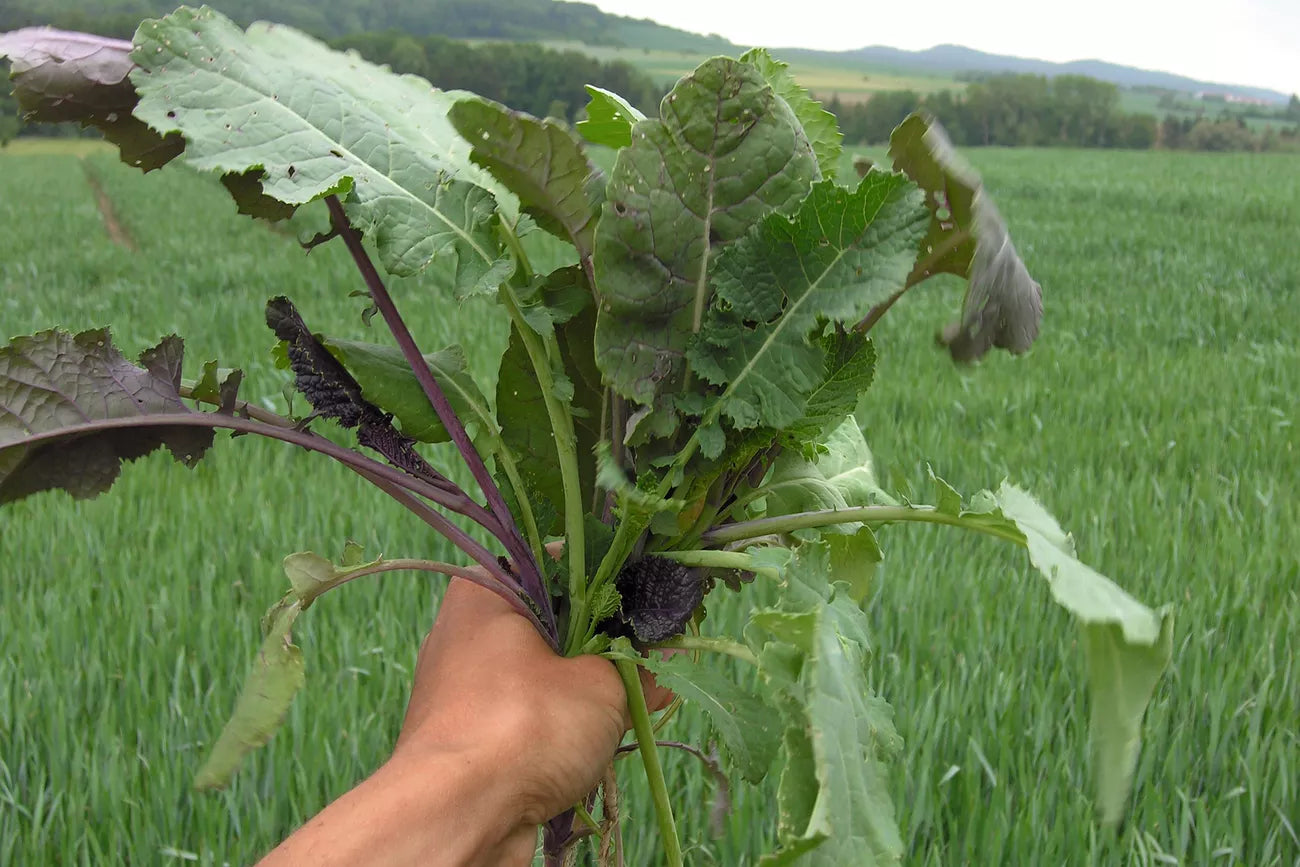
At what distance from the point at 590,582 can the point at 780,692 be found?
259 millimetres

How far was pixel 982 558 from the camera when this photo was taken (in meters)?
2.52

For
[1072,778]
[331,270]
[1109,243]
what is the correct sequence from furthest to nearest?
[1109,243], [331,270], [1072,778]

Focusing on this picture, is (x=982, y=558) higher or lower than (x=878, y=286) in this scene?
lower

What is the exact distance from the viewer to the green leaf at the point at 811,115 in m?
0.77

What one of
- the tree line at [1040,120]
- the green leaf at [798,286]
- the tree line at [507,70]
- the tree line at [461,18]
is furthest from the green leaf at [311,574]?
the tree line at [461,18]

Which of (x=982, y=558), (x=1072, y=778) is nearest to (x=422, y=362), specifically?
(x=1072, y=778)

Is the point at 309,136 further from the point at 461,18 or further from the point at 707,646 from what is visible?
the point at 461,18

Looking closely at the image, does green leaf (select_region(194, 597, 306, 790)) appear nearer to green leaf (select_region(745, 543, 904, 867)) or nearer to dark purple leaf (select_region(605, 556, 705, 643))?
dark purple leaf (select_region(605, 556, 705, 643))

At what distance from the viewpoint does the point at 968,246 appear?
666 millimetres

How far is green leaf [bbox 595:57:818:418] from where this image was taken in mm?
609

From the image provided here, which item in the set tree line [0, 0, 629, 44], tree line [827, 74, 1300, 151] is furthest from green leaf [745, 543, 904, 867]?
tree line [0, 0, 629, 44]

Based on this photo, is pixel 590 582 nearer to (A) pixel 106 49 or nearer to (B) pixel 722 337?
(B) pixel 722 337

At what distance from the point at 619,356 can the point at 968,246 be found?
0.26m

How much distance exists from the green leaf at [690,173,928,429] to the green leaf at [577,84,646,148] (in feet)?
0.62
